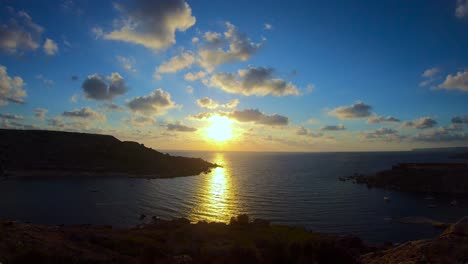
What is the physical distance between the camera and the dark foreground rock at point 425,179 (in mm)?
107438

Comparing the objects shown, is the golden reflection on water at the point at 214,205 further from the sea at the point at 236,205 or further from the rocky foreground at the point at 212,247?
the rocky foreground at the point at 212,247

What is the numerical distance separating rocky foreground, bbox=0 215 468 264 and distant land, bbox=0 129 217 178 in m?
110

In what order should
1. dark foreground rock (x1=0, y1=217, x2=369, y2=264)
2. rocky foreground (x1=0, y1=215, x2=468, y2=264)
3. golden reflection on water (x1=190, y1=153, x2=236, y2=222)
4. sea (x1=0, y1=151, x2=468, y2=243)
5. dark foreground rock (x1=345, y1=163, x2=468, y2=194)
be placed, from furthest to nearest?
dark foreground rock (x1=345, y1=163, x2=468, y2=194) < golden reflection on water (x1=190, y1=153, x2=236, y2=222) < sea (x1=0, y1=151, x2=468, y2=243) < dark foreground rock (x1=0, y1=217, x2=369, y2=264) < rocky foreground (x1=0, y1=215, x2=468, y2=264)

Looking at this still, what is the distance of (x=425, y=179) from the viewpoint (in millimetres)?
114812

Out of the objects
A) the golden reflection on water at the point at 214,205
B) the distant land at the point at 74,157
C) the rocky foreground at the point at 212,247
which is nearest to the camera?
the rocky foreground at the point at 212,247

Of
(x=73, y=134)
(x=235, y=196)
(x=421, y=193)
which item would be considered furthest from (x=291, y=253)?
(x=73, y=134)

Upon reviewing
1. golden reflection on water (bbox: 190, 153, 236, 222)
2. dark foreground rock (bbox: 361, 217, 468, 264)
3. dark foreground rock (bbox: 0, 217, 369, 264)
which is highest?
dark foreground rock (bbox: 361, 217, 468, 264)

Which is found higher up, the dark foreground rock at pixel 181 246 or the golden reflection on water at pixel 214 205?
the dark foreground rock at pixel 181 246

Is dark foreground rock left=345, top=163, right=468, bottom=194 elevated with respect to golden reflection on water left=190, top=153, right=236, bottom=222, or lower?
elevated

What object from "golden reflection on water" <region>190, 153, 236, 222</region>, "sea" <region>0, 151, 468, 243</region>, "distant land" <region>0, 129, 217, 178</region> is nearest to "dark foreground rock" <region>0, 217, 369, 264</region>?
"golden reflection on water" <region>190, 153, 236, 222</region>

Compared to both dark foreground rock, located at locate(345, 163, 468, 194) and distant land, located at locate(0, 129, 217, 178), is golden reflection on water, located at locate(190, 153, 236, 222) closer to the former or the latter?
distant land, located at locate(0, 129, 217, 178)

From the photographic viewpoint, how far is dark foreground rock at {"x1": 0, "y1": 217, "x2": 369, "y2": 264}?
86.5ft

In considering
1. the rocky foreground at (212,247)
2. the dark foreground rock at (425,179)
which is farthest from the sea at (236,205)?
the rocky foreground at (212,247)

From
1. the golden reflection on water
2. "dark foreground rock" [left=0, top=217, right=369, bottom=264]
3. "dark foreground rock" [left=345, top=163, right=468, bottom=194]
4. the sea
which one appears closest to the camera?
"dark foreground rock" [left=0, top=217, right=369, bottom=264]
